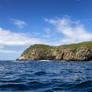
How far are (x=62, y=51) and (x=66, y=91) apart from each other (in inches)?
7162

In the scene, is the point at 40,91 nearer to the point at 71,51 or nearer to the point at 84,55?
the point at 84,55

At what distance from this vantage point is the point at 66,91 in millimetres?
11250

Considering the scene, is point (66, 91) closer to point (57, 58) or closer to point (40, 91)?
point (40, 91)

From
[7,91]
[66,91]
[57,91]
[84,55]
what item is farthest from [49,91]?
[84,55]

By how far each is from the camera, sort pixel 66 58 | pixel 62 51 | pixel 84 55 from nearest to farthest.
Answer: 1. pixel 84 55
2. pixel 66 58
3. pixel 62 51

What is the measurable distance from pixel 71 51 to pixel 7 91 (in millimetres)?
175207

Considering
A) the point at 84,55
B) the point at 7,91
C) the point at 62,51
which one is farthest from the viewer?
the point at 62,51

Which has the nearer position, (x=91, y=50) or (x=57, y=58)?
(x=91, y=50)

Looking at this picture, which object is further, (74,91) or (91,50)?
(91,50)

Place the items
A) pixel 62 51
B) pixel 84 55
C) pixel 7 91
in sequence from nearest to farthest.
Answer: pixel 7 91
pixel 84 55
pixel 62 51

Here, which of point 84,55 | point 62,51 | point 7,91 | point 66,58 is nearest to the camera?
point 7,91

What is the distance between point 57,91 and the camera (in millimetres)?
11156

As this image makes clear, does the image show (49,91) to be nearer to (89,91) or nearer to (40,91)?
(40,91)

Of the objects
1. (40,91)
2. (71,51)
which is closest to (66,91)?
(40,91)
